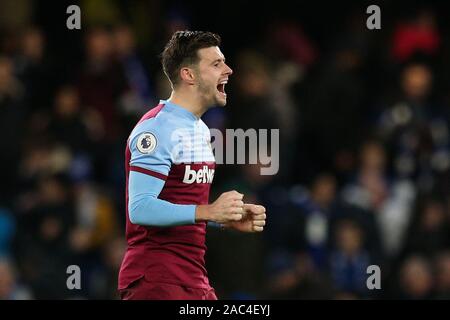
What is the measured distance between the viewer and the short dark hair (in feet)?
19.8

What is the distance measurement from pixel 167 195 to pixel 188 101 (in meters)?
0.50

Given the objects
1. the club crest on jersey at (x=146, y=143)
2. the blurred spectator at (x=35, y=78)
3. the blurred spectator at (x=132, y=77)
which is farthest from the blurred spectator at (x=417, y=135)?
the club crest on jersey at (x=146, y=143)

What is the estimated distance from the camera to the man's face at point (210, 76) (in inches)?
236

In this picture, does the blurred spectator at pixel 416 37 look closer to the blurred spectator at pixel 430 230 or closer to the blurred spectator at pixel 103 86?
the blurred spectator at pixel 430 230

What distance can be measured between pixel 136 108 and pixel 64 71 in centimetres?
77

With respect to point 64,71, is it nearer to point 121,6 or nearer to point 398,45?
point 121,6

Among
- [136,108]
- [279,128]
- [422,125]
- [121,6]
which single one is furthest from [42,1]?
[422,125]

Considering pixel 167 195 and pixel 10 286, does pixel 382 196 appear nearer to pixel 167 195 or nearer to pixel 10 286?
pixel 10 286

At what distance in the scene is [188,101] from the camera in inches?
236

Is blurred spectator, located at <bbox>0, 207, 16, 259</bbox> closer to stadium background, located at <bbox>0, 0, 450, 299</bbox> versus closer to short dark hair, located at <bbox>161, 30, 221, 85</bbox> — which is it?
stadium background, located at <bbox>0, 0, 450, 299</bbox>

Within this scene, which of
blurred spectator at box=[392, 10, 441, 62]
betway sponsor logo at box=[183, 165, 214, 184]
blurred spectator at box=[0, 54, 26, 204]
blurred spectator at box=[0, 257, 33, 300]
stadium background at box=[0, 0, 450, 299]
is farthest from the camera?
blurred spectator at box=[392, 10, 441, 62]

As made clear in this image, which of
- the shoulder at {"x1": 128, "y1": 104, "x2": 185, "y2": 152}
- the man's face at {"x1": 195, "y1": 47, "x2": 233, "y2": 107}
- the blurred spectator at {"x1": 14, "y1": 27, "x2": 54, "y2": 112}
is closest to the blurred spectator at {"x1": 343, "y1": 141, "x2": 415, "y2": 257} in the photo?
the blurred spectator at {"x1": 14, "y1": 27, "x2": 54, "y2": 112}

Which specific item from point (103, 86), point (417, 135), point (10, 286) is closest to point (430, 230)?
point (417, 135)

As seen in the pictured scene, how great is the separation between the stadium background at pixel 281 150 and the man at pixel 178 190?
4.02 metres
